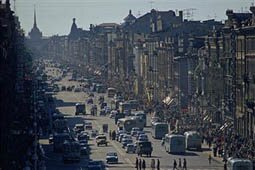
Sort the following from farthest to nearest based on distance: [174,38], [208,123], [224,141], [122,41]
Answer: [122,41] < [174,38] < [208,123] < [224,141]

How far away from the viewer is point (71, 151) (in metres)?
66.9

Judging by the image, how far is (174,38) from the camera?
126375 millimetres

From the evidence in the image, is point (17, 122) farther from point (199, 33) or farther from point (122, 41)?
point (122, 41)

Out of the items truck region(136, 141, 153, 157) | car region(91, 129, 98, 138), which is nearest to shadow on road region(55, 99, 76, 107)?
car region(91, 129, 98, 138)

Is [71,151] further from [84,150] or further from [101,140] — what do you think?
[101,140]

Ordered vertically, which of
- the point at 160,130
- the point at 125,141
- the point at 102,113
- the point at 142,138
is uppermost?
the point at 142,138

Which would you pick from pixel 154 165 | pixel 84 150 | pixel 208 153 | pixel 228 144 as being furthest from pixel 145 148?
pixel 154 165

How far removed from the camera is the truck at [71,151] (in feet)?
217

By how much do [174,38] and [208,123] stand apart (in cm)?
3899

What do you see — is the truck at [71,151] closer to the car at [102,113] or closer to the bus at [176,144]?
the bus at [176,144]

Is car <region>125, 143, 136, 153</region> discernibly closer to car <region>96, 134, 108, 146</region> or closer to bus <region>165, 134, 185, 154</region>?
bus <region>165, 134, 185, 154</region>

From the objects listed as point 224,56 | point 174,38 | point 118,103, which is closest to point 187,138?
point 224,56

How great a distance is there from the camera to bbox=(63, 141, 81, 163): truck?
217 feet

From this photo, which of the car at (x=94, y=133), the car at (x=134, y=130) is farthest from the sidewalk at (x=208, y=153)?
the car at (x=94, y=133)
